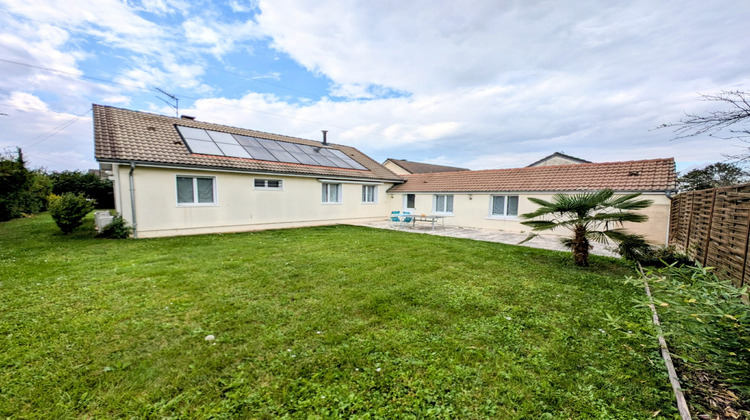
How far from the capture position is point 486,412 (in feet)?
7.44

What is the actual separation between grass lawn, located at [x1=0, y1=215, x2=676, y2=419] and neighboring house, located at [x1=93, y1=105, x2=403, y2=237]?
450 cm

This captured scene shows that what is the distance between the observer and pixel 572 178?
1294 centimetres

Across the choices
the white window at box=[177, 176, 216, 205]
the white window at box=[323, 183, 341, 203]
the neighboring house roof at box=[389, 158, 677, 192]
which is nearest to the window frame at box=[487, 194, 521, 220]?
the neighboring house roof at box=[389, 158, 677, 192]

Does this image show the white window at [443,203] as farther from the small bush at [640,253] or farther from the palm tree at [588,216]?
the small bush at [640,253]

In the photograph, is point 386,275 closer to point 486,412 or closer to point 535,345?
point 535,345

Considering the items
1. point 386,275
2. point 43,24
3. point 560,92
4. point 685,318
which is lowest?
point 386,275

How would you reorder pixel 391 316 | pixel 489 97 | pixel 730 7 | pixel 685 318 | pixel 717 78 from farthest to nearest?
pixel 489 97 → pixel 717 78 → pixel 730 7 → pixel 391 316 → pixel 685 318

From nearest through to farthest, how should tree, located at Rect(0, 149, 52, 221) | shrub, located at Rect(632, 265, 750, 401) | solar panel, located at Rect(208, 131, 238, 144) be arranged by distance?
1. shrub, located at Rect(632, 265, 750, 401)
2. solar panel, located at Rect(208, 131, 238, 144)
3. tree, located at Rect(0, 149, 52, 221)

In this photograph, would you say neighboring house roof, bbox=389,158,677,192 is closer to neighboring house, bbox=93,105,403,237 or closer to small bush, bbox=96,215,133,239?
neighboring house, bbox=93,105,403,237

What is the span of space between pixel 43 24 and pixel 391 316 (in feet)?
56.5

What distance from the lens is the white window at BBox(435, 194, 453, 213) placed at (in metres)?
16.6

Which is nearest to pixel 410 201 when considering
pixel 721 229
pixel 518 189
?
pixel 518 189

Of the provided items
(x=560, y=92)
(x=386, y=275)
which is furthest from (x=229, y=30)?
(x=560, y=92)

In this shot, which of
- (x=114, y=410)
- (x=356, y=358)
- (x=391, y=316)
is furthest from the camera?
(x=391, y=316)
